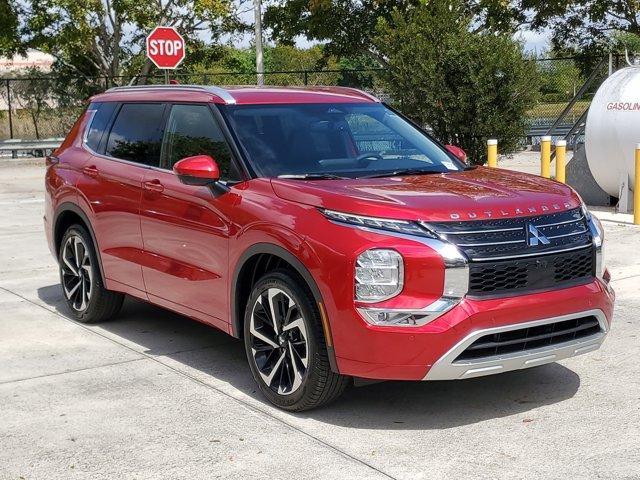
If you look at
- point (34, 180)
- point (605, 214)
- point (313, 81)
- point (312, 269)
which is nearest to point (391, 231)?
point (312, 269)

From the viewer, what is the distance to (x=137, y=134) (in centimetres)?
687

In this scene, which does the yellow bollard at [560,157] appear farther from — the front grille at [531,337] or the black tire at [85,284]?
the front grille at [531,337]

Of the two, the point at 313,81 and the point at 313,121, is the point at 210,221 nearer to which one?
the point at 313,121

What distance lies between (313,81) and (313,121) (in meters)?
25.9

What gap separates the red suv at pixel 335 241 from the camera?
15.8 feet

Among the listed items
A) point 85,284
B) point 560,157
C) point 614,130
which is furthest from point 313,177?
point 614,130

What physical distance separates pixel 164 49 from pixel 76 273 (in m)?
11.2

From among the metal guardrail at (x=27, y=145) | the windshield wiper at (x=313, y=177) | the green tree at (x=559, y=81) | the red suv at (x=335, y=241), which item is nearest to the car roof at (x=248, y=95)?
the red suv at (x=335, y=241)

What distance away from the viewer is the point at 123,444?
4.92 meters

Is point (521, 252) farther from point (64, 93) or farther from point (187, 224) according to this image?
point (64, 93)

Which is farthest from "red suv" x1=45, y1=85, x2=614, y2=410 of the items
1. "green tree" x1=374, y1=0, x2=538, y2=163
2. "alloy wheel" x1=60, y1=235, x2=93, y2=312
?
"green tree" x1=374, y1=0, x2=538, y2=163

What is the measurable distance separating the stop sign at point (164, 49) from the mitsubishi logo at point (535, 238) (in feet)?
45.0

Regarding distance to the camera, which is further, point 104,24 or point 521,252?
point 104,24

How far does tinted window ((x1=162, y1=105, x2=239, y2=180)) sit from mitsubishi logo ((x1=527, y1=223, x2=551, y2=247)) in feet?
5.77
